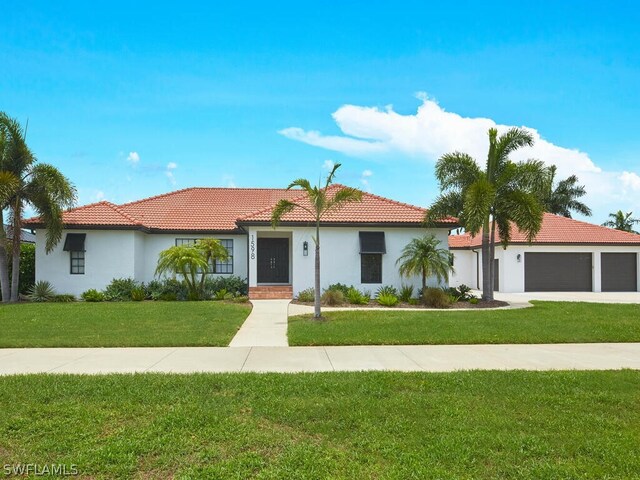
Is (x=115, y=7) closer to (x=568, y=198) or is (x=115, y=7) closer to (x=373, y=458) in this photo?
(x=373, y=458)

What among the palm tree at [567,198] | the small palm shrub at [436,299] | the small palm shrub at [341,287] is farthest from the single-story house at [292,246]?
the palm tree at [567,198]

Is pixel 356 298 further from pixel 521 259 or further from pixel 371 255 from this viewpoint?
pixel 521 259

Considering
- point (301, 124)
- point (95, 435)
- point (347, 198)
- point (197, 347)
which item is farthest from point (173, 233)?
point (95, 435)

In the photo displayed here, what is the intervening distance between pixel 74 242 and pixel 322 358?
1609 cm

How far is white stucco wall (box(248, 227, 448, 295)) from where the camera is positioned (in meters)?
19.9

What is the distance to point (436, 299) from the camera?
17.4 m

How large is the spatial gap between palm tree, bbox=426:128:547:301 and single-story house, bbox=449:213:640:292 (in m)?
7.10

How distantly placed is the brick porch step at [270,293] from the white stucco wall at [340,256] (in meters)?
0.35

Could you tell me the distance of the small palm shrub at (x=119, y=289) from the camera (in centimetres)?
1936

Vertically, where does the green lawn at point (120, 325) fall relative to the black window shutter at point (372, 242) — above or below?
below

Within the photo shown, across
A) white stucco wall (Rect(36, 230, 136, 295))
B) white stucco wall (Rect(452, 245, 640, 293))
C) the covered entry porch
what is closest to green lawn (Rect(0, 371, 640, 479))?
white stucco wall (Rect(36, 230, 136, 295))

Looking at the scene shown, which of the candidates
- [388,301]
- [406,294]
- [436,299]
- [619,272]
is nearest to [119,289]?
[388,301]

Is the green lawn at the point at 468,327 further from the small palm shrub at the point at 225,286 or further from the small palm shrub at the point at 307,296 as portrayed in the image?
the small palm shrub at the point at 225,286

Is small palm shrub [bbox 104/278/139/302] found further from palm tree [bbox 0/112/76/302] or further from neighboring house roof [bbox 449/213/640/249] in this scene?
neighboring house roof [bbox 449/213/640/249]
